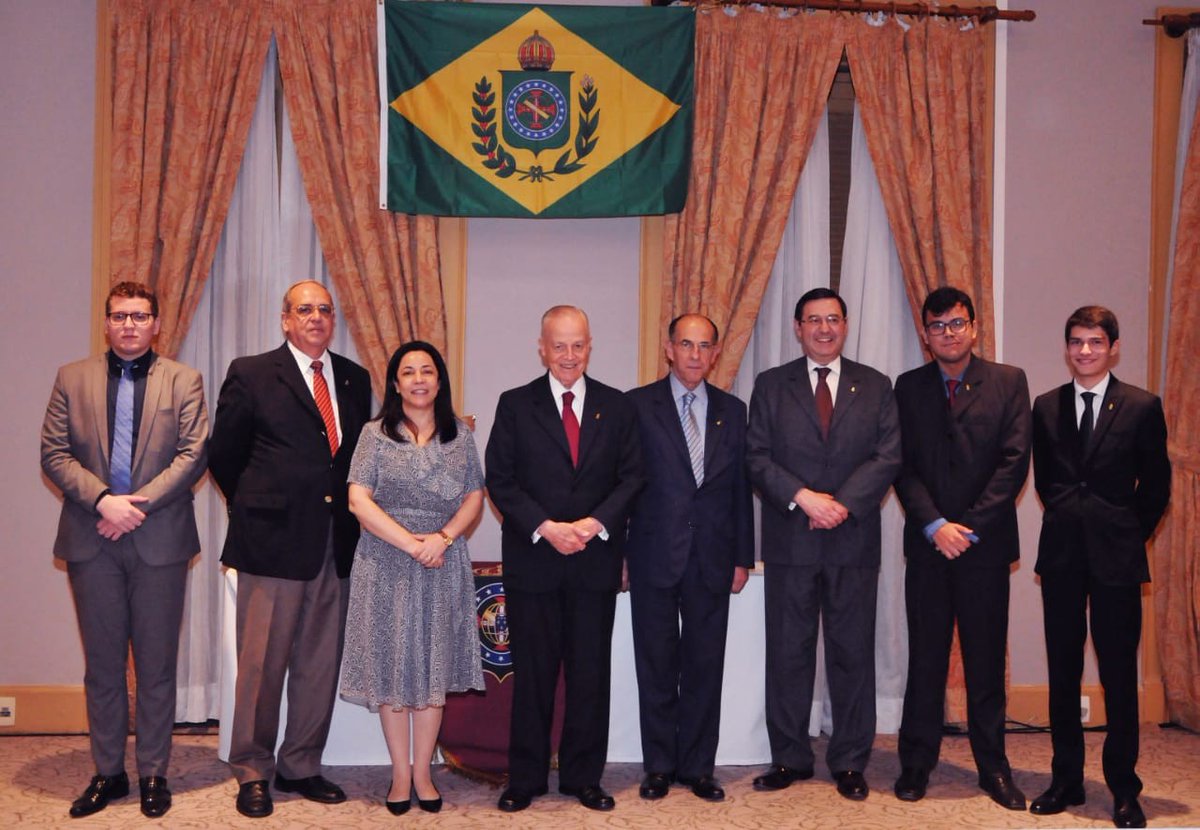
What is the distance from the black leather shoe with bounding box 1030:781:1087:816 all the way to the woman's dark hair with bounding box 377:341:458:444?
2.59 m

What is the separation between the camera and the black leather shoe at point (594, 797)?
4016 mm

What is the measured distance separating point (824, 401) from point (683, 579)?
926mm

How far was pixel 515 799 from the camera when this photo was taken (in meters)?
4.01

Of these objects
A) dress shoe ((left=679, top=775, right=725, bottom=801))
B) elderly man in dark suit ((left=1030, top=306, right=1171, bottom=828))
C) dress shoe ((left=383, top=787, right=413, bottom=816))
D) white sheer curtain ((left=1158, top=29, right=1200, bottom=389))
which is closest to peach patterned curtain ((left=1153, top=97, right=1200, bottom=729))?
white sheer curtain ((left=1158, top=29, right=1200, bottom=389))

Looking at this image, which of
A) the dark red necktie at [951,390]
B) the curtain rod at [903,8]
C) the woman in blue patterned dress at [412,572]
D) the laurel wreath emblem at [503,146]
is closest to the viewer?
the woman in blue patterned dress at [412,572]

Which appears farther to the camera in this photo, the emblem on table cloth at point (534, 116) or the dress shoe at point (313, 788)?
the emblem on table cloth at point (534, 116)

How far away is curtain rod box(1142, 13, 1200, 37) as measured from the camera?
5.39 metres

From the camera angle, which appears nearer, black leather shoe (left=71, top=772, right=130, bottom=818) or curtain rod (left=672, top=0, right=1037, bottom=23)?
black leather shoe (left=71, top=772, right=130, bottom=818)

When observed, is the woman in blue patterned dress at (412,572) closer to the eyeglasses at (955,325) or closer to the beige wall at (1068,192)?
the eyeglasses at (955,325)

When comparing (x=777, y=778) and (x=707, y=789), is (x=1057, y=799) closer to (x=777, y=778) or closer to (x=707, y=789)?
(x=777, y=778)

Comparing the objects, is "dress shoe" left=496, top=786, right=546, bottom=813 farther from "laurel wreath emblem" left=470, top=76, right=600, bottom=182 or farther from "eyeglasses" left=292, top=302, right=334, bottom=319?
"laurel wreath emblem" left=470, top=76, right=600, bottom=182

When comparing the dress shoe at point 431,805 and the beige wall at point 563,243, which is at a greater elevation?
the beige wall at point 563,243

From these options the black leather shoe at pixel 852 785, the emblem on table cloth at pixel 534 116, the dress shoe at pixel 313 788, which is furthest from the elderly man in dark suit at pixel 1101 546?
the dress shoe at pixel 313 788

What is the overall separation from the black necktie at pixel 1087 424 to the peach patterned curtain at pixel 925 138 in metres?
1.27
